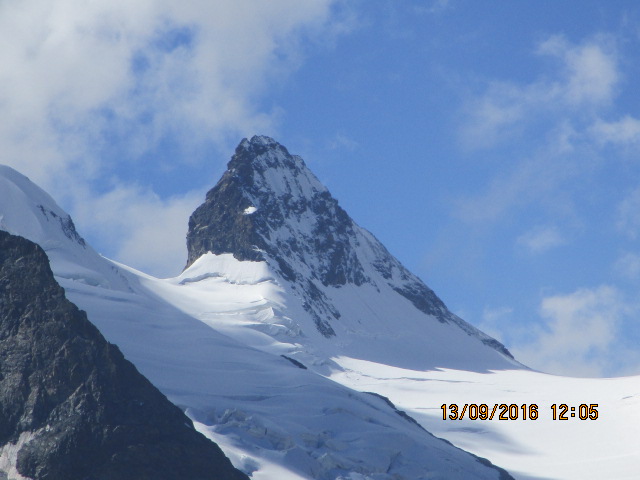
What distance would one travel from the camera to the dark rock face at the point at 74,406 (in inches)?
2650

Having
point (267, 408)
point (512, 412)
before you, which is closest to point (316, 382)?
point (267, 408)

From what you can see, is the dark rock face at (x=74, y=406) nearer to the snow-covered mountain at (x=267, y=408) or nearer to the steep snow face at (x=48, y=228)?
the snow-covered mountain at (x=267, y=408)

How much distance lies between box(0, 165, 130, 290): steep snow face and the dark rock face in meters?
61.3

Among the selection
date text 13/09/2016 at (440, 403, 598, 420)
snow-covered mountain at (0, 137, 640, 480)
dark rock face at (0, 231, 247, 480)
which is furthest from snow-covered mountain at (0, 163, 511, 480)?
date text 13/09/2016 at (440, 403, 598, 420)

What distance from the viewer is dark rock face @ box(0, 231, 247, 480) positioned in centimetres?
6731

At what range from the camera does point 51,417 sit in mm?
69562

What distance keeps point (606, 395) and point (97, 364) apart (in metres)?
86.9

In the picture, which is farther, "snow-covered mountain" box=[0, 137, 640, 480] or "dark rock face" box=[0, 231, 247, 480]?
"snow-covered mountain" box=[0, 137, 640, 480]

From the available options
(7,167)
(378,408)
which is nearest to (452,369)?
(7,167)

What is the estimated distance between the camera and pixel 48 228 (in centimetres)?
15225

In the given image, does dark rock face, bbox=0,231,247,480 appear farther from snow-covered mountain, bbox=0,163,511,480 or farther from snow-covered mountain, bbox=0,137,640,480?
snow-covered mountain, bbox=0,137,640,480

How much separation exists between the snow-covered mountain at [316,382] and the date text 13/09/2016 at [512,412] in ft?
4.28

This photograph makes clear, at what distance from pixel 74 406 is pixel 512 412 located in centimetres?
7545

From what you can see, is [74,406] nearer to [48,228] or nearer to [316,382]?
[316,382]
